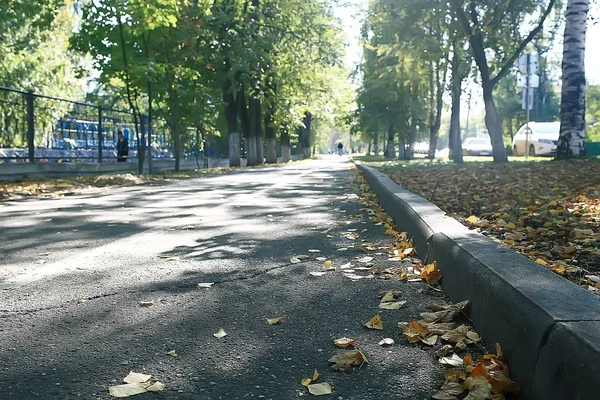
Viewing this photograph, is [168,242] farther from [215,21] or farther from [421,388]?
[215,21]

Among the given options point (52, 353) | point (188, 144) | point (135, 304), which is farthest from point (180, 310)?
point (188, 144)

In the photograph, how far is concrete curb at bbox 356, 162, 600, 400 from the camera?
1755 mm

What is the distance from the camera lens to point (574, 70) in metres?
12.7

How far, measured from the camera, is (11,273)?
421 centimetres

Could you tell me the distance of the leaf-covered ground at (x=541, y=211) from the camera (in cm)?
402

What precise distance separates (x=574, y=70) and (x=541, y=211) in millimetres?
8349

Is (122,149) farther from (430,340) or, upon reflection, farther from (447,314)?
(430,340)

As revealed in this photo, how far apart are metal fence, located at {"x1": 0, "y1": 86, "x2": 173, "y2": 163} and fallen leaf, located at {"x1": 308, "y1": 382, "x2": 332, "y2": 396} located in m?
13.1

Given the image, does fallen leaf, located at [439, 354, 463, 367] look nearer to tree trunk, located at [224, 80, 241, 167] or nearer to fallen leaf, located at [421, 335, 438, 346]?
fallen leaf, located at [421, 335, 438, 346]

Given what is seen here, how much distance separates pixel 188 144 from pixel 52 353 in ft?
83.8

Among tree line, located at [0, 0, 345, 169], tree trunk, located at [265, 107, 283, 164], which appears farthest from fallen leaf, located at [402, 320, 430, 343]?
tree trunk, located at [265, 107, 283, 164]

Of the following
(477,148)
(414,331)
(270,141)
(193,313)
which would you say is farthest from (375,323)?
(477,148)

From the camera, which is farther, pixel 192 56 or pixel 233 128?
pixel 233 128

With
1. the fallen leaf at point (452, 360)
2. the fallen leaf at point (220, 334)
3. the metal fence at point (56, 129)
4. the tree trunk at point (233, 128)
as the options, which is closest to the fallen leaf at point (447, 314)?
the fallen leaf at point (452, 360)
